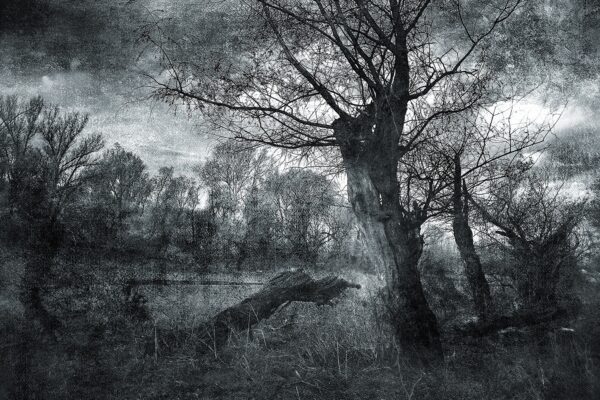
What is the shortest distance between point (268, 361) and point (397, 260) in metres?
2.10

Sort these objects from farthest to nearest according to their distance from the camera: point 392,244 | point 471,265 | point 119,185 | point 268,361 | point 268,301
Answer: point 471,265
point 119,185
point 268,301
point 392,244
point 268,361

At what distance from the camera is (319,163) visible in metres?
5.97

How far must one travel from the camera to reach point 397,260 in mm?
4090

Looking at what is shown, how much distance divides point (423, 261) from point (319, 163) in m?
7.55

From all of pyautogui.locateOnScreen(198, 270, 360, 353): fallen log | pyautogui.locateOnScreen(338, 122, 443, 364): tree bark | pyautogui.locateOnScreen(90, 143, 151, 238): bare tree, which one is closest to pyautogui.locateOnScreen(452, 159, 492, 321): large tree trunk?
pyautogui.locateOnScreen(198, 270, 360, 353): fallen log

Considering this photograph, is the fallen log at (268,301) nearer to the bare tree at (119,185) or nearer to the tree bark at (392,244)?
the tree bark at (392,244)

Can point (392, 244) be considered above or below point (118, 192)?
below

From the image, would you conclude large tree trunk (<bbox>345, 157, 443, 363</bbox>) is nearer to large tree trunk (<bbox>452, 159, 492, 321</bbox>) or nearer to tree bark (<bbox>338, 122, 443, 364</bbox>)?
tree bark (<bbox>338, 122, 443, 364</bbox>)

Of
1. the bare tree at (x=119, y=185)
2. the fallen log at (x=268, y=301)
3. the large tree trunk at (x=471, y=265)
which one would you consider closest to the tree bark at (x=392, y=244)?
the fallen log at (x=268, y=301)

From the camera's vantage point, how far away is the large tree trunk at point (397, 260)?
3813 millimetres

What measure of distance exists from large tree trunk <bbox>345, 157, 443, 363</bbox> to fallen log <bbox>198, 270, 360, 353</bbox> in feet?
7.37

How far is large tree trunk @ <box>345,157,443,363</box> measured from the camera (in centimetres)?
381

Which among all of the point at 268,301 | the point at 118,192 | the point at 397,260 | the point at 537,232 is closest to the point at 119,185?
the point at 118,192

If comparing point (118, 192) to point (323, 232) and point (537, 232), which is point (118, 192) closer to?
point (323, 232)
